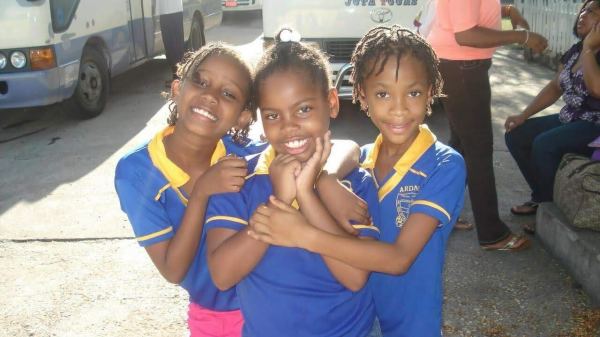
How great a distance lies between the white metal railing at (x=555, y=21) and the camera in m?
8.88

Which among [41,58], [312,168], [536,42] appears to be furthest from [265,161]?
[41,58]

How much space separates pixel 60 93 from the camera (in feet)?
21.1

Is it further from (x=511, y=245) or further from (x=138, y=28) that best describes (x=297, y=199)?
(x=138, y=28)

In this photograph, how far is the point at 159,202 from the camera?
181 centimetres

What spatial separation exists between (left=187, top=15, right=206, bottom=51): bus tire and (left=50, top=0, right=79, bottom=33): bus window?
3429mm

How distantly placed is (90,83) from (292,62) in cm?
588

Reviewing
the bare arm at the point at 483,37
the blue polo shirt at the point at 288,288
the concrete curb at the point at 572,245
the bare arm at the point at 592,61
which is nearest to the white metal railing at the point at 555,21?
the bare arm at the point at 592,61

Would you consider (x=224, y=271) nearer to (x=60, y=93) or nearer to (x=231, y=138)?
(x=231, y=138)

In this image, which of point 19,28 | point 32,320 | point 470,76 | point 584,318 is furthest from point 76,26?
point 584,318

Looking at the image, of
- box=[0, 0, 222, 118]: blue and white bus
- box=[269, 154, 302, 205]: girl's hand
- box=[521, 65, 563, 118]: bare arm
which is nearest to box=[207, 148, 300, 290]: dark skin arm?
box=[269, 154, 302, 205]: girl's hand

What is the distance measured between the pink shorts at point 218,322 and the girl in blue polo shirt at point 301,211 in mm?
229

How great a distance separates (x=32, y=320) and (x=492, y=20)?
2894 mm

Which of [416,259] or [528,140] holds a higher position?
[416,259]

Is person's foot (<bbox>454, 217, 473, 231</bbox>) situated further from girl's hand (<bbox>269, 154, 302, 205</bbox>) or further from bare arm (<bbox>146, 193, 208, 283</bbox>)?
girl's hand (<bbox>269, 154, 302, 205</bbox>)
